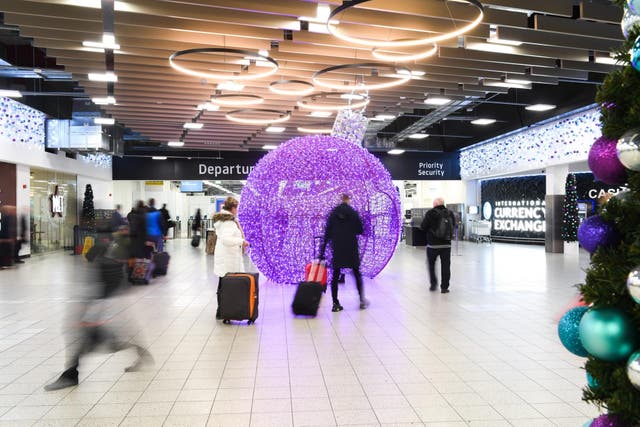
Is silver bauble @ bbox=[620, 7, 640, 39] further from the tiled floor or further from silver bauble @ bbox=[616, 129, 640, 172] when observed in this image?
the tiled floor

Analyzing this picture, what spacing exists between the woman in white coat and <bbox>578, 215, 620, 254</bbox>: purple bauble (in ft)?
16.0

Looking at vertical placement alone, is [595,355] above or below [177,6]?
below

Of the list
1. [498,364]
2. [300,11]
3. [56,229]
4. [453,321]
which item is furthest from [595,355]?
[56,229]

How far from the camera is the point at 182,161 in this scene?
76.1ft

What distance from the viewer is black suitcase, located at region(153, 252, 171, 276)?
36.2ft

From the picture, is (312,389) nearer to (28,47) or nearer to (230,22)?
(230,22)

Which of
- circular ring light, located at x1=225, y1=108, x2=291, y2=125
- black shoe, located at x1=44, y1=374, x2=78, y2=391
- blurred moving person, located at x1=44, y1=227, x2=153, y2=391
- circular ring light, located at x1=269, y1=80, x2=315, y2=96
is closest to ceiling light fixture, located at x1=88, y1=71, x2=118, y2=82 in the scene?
circular ring light, located at x1=269, y1=80, x2=315, y2=96

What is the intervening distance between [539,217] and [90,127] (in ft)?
53.5

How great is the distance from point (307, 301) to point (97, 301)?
2.93m

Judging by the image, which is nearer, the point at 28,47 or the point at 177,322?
the point at 177,322

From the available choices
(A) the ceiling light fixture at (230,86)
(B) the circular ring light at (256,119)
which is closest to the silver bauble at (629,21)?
(A) the ceiling light fixture at (230,86)

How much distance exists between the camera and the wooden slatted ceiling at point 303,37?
7469mm

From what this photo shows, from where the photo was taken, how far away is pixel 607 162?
6.20ft

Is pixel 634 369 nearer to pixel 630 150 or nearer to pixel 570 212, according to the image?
pixel 630 150
